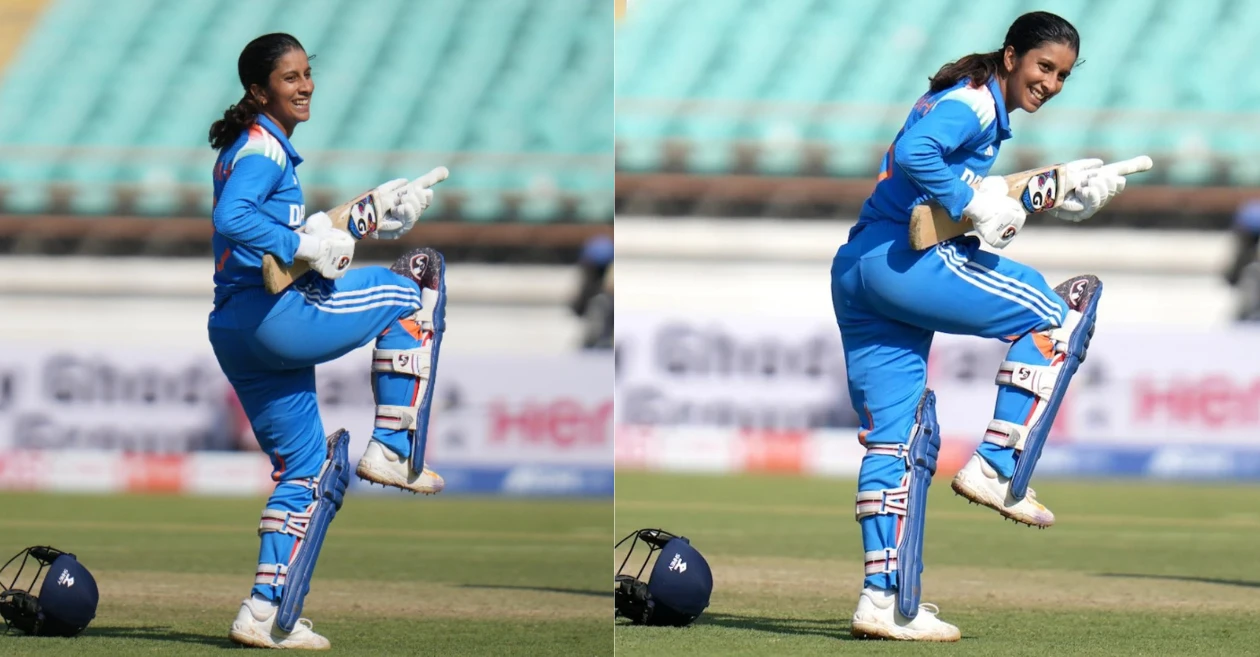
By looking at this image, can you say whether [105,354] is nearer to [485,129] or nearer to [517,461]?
[517,461]

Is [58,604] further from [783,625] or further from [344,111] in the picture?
[344,111]

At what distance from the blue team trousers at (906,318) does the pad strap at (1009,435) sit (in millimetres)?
16

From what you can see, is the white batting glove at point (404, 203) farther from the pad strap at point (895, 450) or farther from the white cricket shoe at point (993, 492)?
the white cricket shoe at point (993, 492)

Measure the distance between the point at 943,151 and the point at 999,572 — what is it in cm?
301

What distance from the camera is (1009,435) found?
4719 millimetres

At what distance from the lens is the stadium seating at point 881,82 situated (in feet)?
63.5

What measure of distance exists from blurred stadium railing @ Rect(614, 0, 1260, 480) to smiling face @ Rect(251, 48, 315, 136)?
9.85m

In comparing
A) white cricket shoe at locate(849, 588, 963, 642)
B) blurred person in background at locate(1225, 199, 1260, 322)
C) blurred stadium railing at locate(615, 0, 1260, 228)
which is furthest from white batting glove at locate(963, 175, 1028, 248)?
blurred stadium railing at locate(615, 0, 1260, 228)

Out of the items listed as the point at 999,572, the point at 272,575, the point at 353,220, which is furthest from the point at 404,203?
the point at 999,572

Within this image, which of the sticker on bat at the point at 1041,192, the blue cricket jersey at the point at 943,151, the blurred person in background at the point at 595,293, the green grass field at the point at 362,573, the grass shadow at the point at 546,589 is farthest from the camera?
the blurred person in background at the point at 595,293

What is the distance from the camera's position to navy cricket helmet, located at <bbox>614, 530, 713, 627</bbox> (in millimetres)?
5234

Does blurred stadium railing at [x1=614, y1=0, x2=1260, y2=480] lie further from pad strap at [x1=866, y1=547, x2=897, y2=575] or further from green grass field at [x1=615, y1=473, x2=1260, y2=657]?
pad strap at [x1=866, y1=547, x2=897, y2=575]

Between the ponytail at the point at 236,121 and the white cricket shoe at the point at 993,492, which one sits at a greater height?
the ponytail at the point at 236,121

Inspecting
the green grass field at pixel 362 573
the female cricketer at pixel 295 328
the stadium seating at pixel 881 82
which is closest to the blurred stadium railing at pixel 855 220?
the stadium seating at pixel 881 82
